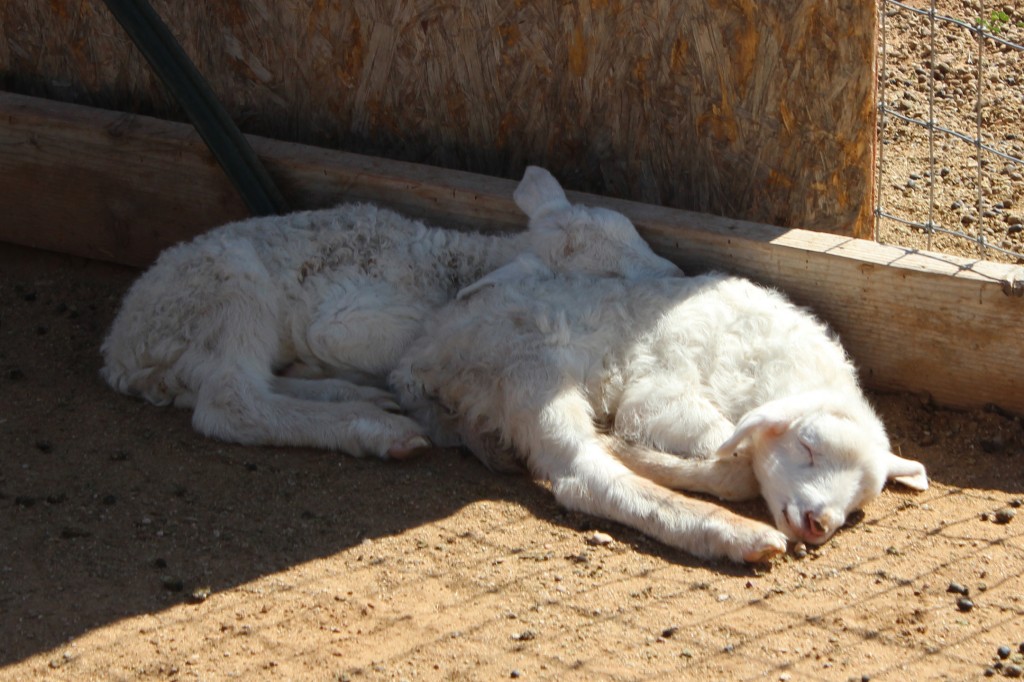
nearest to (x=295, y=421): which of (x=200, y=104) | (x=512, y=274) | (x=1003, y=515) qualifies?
(x=512, y=274)

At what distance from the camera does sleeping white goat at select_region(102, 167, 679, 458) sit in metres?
5.07

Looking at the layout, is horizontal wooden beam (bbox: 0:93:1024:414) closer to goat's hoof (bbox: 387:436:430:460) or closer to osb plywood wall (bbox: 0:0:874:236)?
osb plywood wall (bbox: 0:0:874:236)

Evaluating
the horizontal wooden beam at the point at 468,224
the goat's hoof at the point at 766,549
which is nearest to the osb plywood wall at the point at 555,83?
the horizontal wooden beam at the point at 468,224

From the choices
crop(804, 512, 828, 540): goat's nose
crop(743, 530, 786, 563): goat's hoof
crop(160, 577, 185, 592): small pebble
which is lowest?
crop(160, 577, 185, 592): small pebble

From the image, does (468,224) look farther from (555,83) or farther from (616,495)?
(616,495)

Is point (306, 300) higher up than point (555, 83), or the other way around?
→ point (555, 83)

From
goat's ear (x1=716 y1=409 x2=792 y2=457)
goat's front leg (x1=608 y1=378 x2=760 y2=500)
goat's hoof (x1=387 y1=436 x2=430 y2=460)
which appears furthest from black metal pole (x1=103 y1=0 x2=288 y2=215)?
goat's ear (x1=716 y1=409 x2=792 y2=457)

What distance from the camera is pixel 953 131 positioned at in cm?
603

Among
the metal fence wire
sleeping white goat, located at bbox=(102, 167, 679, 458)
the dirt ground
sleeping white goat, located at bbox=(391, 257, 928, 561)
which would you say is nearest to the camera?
the dirt ground

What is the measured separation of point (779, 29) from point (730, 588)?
7.78 feet

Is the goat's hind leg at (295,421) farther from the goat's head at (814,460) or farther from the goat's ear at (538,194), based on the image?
the goat's head at (814,460)

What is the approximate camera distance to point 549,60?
5.55m

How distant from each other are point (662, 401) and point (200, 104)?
2.56m

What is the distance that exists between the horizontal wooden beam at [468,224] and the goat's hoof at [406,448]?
4.16ft
